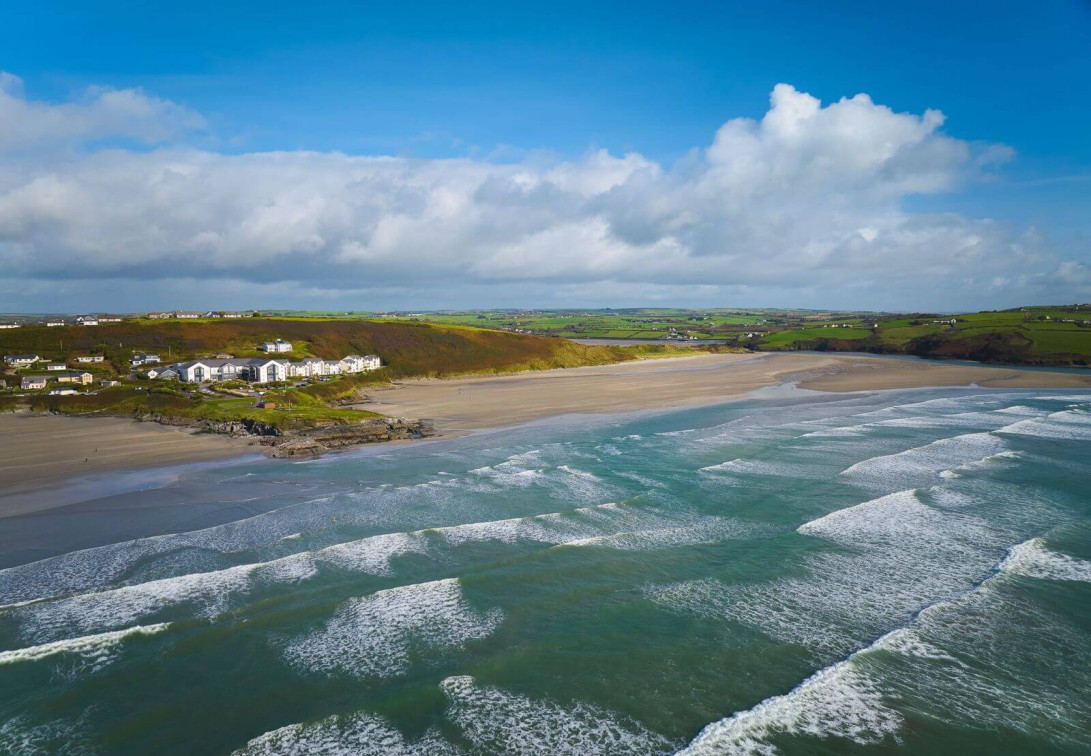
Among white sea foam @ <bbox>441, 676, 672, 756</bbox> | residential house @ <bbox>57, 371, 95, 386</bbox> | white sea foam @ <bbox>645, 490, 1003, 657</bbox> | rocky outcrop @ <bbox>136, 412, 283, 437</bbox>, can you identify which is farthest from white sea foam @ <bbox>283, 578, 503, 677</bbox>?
residential house @ <bbox>57, 371, 95, 386</bbox>

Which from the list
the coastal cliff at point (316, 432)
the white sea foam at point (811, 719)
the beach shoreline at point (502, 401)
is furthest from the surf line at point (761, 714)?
the coastal cliff at point (316, 432)

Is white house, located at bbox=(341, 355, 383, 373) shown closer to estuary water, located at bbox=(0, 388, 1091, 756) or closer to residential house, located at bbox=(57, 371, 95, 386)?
residential house, located at bbox=(57, 371, 95, 386)

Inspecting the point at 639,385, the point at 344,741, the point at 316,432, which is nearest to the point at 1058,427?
the point at 639,385

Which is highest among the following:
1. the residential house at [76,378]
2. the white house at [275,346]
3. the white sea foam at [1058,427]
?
the white house at [275,346]

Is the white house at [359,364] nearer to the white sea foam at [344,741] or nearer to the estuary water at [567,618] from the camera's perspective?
the estuary water at [567,618]

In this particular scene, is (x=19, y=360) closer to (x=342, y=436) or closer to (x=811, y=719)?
(x=342, y=436)

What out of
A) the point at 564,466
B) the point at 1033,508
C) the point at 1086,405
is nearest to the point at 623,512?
the point at 564,466
